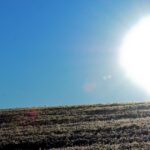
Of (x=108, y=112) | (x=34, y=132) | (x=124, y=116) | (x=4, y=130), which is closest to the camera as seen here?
(x=34, y=132)

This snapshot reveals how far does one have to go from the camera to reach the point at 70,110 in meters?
40.4

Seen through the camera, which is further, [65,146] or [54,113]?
[54,113]

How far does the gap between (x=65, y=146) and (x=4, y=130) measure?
7.37 metres

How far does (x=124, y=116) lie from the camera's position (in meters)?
36.0

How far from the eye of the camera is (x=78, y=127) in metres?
31.0

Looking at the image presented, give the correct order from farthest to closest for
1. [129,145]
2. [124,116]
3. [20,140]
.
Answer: [124,116], [20,140], [129,145]

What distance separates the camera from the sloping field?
A: 26.4 m

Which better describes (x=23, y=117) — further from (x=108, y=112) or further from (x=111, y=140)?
(x=111, y=140)

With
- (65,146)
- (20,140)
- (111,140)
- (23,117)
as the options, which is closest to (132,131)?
(111,140)

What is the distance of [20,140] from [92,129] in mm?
4346

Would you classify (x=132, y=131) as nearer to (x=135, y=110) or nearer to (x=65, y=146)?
(x=65, y=146)

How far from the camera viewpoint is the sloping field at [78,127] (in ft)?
86.7

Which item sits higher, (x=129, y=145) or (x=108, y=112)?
(x=108, y=112)

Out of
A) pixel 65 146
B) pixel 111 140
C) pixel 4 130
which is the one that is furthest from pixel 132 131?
pixel 4 130
